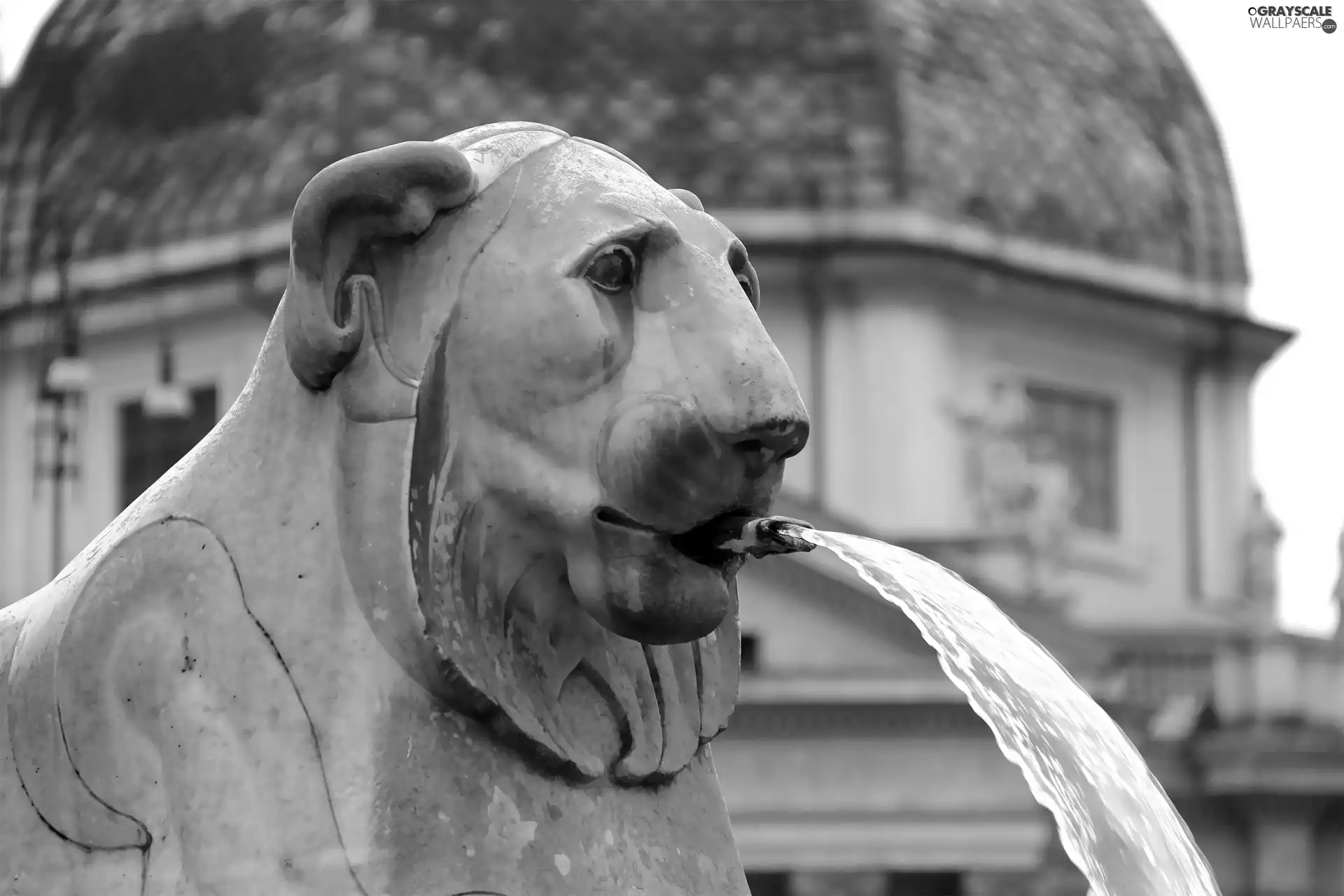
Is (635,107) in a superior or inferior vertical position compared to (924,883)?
superior

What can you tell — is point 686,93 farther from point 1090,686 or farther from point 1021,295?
point 1090,686

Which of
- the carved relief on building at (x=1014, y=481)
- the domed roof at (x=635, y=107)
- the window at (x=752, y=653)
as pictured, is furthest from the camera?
the domed roof at (x=635, y=107)

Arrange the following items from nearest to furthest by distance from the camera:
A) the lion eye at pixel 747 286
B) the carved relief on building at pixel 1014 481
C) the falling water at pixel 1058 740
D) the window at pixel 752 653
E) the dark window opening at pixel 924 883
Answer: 1. the lion eye at pixel 747 286
2. the falling water at pixel 1058 740
3. the window at pixel 752 653
4. the dark window opening at pixel 924 883
5. the carved relief on building at pixel 1014 481

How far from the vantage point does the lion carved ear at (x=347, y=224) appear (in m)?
3.26

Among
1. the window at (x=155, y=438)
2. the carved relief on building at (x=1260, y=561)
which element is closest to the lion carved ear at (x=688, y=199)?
the window at (x=155, y=438)

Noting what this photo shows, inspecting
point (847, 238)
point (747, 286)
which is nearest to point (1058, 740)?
point (747, 286)

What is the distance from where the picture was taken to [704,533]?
3.24 metres

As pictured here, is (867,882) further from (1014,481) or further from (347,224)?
(347,224)

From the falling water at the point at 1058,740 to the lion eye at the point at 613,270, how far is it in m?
0.52

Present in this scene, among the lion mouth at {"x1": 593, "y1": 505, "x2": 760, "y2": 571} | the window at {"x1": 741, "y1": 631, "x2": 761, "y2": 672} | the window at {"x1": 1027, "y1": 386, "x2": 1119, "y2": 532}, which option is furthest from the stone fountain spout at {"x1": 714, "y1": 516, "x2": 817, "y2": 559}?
the window at {"x1": 1027, "y1": 386, "x2": 1119, "y2": 532}

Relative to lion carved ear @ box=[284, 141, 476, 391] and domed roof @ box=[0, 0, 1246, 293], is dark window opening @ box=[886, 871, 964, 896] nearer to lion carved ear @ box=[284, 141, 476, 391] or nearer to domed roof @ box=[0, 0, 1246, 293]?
domed roof @ box=[0, 0, 1246, 293]

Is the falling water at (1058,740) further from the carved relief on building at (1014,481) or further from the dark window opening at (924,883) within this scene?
the carved relief on building at (1014,481)

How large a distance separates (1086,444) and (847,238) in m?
4.95

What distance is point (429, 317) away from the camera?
3279 millimetres
